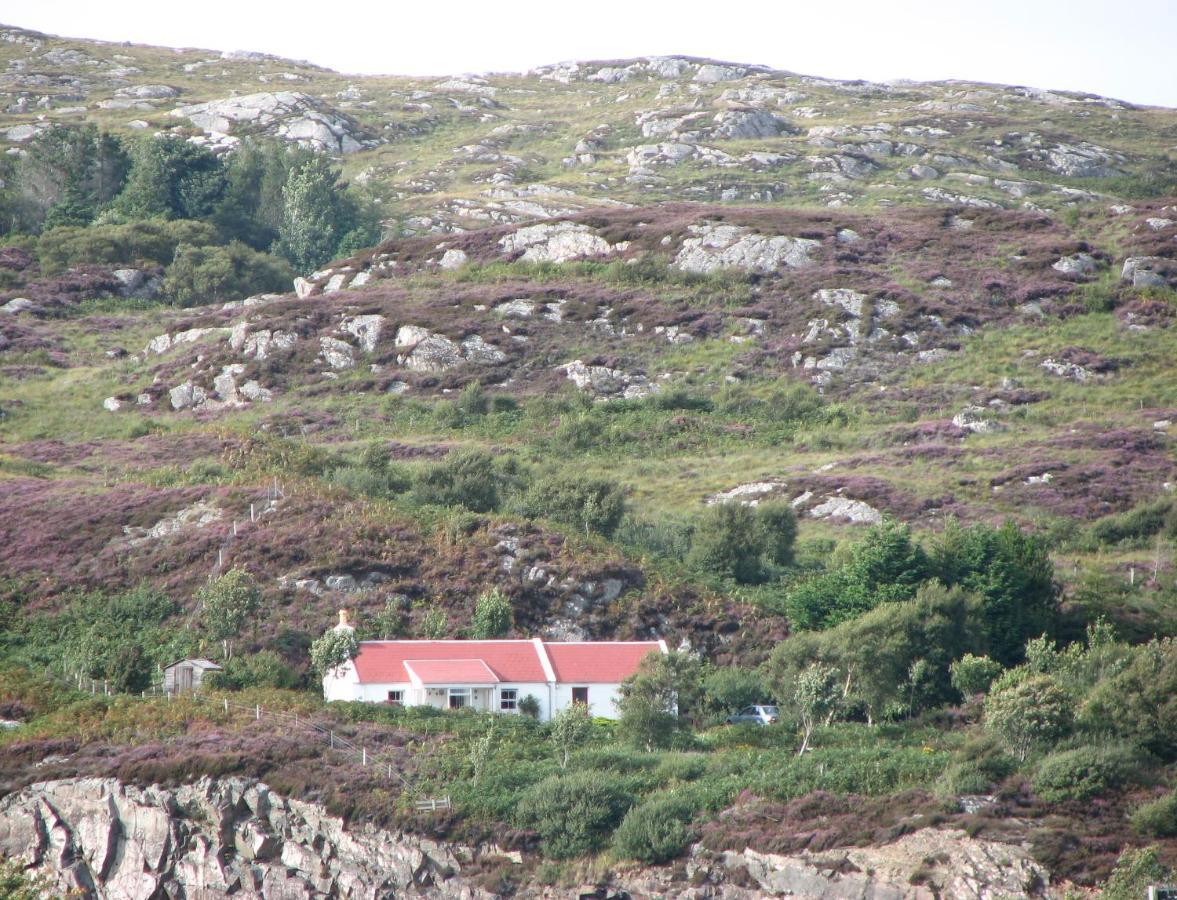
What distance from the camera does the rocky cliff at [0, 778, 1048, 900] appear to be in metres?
37.8

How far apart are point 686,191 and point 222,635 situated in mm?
105797

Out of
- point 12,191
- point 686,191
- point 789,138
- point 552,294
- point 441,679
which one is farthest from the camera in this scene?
point 789,138

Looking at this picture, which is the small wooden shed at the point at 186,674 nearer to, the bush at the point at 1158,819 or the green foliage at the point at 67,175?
the bush at the point at 1158,819

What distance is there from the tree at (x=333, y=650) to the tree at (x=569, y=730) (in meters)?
8.66

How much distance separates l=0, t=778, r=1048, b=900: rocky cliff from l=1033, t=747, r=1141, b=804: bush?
3.04 meters

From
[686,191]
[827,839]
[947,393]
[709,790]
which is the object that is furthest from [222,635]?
[686,191]

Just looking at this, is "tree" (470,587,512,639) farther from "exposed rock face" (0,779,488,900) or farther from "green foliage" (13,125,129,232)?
"green foliage" (13,125,129,232)

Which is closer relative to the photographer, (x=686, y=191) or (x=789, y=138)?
(x=686, y=191)

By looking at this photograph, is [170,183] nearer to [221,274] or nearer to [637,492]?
[221,274]

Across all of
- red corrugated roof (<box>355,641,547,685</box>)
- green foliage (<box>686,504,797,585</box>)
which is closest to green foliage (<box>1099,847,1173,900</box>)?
red corrugated roof (<box>355,641,547,685</box>)

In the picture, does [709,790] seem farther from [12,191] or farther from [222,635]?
[12,191]

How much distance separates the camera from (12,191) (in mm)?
133750

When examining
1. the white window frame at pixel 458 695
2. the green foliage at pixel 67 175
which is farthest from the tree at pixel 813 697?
the green foliage at pixel 67 175

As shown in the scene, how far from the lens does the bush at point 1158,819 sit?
123 feet
